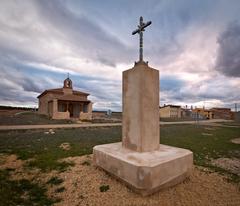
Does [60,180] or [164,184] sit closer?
[164,184]

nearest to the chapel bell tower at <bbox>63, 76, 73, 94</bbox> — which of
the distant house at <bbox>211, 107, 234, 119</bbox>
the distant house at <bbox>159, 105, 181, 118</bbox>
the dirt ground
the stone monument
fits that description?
the dirt ground

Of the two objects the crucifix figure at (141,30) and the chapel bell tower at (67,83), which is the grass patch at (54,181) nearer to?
the crucifix figure at (141,30)

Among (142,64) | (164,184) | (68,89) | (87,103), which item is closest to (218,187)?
(164,184)

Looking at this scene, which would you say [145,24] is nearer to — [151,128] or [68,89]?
[151,128]

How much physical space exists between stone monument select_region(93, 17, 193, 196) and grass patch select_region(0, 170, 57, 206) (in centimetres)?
145

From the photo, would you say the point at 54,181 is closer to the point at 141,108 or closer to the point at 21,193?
the point at 21,193

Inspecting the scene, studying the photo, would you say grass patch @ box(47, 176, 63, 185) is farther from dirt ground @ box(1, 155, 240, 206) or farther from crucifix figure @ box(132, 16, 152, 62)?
crucifix figure @ box(132, 16, 152, 62)

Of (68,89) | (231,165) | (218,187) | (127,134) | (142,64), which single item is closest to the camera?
(218,187)

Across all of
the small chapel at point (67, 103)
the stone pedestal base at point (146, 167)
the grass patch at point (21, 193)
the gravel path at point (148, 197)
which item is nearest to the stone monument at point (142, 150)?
the stone pedestal base at point (146, 167)

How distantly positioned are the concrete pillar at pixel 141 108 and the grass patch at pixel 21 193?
2192 millimetres

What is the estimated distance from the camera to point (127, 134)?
437 cm

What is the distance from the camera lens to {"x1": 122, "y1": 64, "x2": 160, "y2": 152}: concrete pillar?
395 cm

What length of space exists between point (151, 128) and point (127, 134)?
0.67 meters

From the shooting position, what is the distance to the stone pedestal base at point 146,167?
3070mm
